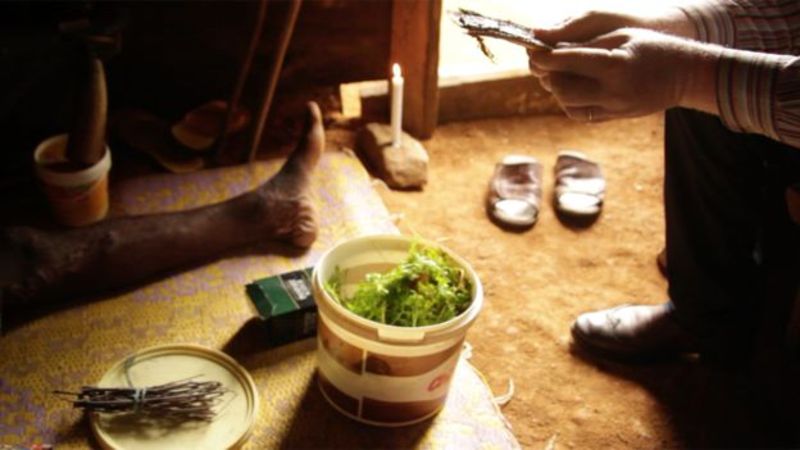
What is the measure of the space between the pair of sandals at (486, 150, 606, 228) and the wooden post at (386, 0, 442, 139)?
383 mm

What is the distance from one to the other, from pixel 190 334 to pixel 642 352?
1242mm

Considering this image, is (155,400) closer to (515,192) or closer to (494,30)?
(494,30)

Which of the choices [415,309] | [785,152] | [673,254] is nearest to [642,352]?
[673,254]

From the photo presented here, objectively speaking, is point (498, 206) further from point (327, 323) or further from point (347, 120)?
point (327, 323)

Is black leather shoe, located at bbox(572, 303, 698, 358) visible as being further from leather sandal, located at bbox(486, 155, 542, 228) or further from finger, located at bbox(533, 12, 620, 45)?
finger, located at bbox(533, 12, 620, 45)

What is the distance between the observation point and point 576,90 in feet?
4.53

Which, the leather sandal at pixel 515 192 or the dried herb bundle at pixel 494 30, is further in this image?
the leather sandal at pixel 515 192

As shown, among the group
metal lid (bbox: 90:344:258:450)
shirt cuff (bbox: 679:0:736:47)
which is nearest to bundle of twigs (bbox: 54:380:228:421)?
metal lid (bbox: 90:344:258:450)

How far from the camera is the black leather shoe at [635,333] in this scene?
199cm

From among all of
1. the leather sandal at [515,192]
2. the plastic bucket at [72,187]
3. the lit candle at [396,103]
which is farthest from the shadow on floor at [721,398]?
the plastic bucket at [72,187]

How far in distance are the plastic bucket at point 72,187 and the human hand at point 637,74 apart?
1363mm

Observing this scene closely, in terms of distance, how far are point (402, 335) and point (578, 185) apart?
148cm

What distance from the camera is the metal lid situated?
151cm

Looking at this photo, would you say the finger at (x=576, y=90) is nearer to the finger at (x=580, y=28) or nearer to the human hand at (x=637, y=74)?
the human hand at (x=637, y=74)
